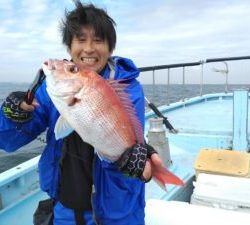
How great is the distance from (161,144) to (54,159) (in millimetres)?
2306

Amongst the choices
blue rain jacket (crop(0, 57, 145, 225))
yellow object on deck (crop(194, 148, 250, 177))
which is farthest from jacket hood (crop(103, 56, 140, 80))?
yellow object on deck (crop(194, 148, 250, 177))

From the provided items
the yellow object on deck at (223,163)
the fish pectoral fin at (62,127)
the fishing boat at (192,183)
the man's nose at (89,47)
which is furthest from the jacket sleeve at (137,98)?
the yellow object on deck at (223,163)

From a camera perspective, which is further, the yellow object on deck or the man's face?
the yellow object on deck

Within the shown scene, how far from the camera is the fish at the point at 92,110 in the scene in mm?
1625

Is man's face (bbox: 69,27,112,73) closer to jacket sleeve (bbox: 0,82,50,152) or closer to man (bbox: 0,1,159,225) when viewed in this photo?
man (bbox: 0,1,159,225)

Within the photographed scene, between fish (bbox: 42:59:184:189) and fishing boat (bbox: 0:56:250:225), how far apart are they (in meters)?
1.00

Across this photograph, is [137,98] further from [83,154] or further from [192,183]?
[192,183]

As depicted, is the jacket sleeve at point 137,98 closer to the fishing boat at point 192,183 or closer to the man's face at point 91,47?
the man's face at point 91,47

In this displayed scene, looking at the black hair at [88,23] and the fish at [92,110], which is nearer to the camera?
the fish at [92,110]

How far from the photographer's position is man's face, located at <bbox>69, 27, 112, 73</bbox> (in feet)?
6.75

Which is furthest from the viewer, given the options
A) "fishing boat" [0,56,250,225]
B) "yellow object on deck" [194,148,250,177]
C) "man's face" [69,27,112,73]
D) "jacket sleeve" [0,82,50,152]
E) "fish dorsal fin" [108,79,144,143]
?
"yellow object on deck" [194,148,250,177]

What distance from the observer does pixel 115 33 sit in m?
2.20

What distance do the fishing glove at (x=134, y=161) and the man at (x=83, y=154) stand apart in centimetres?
14

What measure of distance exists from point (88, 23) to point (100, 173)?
0.84 metres
